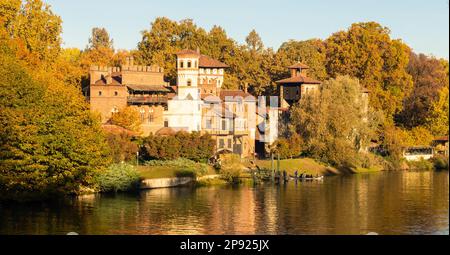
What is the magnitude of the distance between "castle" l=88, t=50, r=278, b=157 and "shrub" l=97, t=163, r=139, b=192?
61.2ft

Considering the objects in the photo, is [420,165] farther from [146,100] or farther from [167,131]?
[146,100]

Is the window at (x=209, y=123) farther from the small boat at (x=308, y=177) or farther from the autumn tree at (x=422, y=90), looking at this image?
the autumn tree at (x=422, y=90)

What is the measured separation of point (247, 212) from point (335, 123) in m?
32.3

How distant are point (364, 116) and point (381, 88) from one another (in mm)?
21524

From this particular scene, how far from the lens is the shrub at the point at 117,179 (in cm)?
5669

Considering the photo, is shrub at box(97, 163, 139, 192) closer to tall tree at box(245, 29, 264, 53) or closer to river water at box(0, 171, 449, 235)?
river water at box(0, 171, 449, 235)

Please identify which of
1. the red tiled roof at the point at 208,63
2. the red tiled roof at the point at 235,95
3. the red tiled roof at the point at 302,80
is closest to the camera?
the red tiled roof at the point at 235,95

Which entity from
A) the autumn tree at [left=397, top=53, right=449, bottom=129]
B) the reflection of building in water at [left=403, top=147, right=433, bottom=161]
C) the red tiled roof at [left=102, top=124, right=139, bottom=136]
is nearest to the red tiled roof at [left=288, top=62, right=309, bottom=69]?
the autumn tree at [left=397, top=53, right=449, bottom=129]

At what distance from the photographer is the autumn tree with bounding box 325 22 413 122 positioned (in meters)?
102

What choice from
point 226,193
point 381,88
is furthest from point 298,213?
→ point 381,88

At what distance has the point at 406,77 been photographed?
104250mm

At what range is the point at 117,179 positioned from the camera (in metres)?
57.0

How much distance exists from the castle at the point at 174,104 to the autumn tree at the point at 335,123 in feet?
20.2

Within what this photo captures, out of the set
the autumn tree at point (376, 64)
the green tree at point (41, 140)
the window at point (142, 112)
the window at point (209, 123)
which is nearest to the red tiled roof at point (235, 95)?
the window at point (209, 123)
